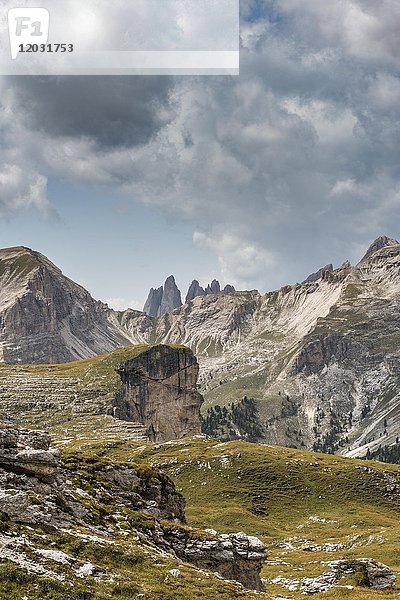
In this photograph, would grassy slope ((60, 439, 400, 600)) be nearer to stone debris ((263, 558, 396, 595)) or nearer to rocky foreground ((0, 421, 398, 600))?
stone debris ((263, 558, 396, 595))

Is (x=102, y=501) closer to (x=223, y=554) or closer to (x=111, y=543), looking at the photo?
(x=111, y=543)

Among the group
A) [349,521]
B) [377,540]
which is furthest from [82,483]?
[349,521]

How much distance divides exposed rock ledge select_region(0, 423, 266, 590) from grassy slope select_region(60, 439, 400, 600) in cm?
2559

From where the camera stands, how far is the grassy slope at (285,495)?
271ft

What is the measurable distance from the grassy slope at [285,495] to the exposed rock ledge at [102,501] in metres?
25.6

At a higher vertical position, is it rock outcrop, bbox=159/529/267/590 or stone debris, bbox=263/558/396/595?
rock outcrop, bbox=159/529/267/590

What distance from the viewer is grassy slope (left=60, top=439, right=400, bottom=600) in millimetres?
82625

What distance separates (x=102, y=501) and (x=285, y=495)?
94679 mm

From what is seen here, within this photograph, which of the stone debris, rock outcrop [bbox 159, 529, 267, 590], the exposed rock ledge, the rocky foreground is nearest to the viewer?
the rocky foreground

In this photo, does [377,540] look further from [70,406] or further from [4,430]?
[70,406]

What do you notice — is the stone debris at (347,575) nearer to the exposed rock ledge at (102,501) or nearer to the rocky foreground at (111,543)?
the rocky foreground at (111,543)

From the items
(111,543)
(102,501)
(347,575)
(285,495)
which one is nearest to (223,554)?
(102,501)

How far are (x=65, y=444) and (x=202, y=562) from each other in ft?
371

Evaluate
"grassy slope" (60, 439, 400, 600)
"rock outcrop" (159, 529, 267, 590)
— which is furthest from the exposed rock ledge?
"grassy slope" (60, 439, 400, 600)
